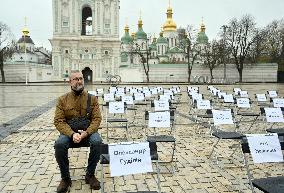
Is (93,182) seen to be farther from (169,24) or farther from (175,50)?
(169,24)

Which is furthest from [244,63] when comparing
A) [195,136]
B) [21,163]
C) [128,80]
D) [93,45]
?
[21,163]

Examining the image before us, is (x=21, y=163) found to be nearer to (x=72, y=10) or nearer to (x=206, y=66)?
(x=72, y=10)

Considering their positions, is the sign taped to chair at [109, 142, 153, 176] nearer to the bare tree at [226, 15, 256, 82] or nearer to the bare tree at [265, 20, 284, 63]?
the bare tree at [226, 15, 256, 82]

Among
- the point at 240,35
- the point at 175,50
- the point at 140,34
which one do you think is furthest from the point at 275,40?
the point at 140,34

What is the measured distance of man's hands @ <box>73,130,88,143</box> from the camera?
591 centimetres

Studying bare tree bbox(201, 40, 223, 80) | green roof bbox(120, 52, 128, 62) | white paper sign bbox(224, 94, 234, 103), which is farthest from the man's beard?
green roof bbox(120, 52, 128, 62)

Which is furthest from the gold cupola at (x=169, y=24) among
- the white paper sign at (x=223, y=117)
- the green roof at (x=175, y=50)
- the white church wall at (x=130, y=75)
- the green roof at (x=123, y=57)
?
the white paper sign at (x=223, y=117)

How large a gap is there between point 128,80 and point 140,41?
96.3 feet

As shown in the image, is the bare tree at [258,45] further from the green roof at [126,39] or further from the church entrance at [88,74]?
the green roof at [126,39]

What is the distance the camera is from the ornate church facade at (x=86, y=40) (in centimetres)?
5519

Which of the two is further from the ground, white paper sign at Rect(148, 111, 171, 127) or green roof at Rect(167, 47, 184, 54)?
green roof at Rect(167, 47, 184, 54)

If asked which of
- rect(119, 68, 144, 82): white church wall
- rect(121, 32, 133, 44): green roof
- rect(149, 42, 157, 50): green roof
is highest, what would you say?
rect(121, 32, 133, 44): green roof

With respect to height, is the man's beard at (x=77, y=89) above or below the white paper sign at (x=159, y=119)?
above

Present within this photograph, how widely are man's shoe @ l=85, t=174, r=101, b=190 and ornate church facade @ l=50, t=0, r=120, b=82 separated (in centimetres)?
4994
